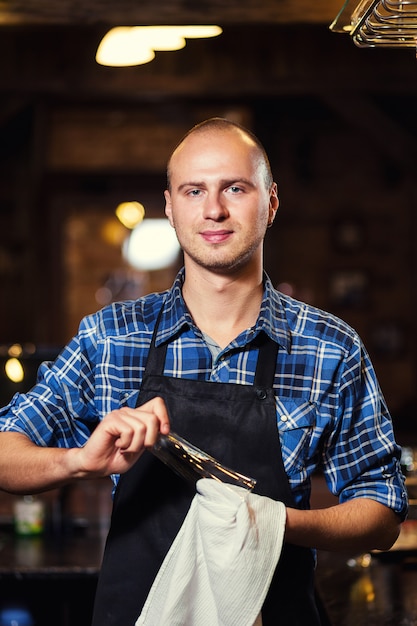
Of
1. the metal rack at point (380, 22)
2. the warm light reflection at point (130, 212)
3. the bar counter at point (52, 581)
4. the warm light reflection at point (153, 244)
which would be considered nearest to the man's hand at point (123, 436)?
the metal rack at point (380, 22)

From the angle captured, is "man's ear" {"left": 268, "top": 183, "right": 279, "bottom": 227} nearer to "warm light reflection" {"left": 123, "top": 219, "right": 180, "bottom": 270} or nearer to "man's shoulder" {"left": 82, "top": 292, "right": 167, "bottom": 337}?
"man's shoulder" {"left": 82, "top": 292, "right": 167, "bottom": 337}

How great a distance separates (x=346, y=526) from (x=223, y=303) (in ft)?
1.68

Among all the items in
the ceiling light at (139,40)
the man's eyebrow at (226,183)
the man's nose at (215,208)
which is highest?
the ceiling light at (139,40)

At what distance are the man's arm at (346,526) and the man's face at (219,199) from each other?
1.69 feet

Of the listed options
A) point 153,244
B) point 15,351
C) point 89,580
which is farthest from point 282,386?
point 153,244

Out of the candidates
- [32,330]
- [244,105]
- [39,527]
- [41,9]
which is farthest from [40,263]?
[39,527]

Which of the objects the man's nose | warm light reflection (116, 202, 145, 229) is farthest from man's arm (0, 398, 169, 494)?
warm light reflection (116, 202, 145, 229)

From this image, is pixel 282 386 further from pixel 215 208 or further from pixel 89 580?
pixel 89 580

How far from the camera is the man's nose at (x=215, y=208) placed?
6.23 ft

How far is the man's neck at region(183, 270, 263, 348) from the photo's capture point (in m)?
2.01

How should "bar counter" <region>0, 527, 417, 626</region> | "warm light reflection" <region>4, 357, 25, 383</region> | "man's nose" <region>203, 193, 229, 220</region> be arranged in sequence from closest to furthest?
1. "man's nose" <region>203, 193, 229, 220</region>
2. "bar counter" <region>0, 527, 417, 626</region>
3. "warm light reflection" <region>4, 357, 25, 383</region>

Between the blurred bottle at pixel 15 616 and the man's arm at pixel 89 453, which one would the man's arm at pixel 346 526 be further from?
the blurred bottle at pixel 15 616

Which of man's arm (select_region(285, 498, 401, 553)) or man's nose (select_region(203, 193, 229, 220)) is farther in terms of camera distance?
man's nose (select_region(203, 193, 229, 220))

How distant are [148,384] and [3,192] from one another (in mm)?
8918
